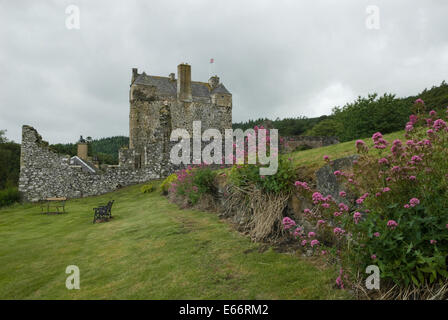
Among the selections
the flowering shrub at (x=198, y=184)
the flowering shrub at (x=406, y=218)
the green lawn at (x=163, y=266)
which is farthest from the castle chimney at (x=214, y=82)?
the flowering shrub at (x=406, y=218)

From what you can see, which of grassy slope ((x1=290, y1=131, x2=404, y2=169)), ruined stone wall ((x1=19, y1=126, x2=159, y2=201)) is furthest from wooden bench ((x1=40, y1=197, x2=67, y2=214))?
grassy slope ((x1=290, y1=131, x2=404, y2=169))

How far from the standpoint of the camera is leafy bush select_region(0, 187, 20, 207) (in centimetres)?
1625

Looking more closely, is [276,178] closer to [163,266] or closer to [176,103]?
[163,266]

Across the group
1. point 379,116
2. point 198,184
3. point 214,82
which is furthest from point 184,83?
point 198,184

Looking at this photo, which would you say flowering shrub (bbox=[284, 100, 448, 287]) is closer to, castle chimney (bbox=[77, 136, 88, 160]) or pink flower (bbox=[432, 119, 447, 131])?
pink flower (bbox=[432, 119, 447, 131])

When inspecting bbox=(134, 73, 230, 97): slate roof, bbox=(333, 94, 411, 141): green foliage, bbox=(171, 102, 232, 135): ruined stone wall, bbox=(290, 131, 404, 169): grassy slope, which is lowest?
bbox=(290, 131, 404, 169): grassy slope

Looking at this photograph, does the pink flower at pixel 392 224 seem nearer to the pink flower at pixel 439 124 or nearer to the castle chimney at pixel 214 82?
the pink flower at pixel 439 124

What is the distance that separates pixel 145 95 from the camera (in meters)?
34.6

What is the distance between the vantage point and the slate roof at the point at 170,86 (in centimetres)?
3509

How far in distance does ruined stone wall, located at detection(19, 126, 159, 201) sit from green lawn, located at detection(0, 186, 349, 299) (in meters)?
Answer: 10.6

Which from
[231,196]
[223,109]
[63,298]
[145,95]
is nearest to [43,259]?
[63,298]

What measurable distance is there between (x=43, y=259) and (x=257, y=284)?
4680mm

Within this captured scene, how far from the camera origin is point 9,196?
16.6m
